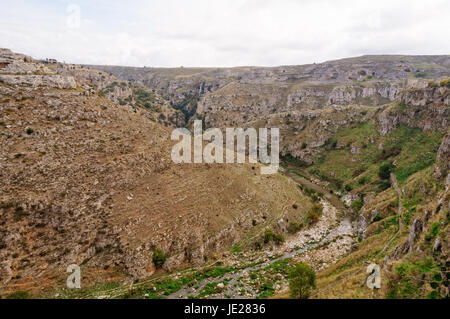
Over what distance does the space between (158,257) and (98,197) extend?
44.6 feet

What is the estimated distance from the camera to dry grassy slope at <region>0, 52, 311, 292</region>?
33062 millimetres

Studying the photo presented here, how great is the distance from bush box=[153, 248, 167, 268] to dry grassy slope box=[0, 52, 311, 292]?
0.79m

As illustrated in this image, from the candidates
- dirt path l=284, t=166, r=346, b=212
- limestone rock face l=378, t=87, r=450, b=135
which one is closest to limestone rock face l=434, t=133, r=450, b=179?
dirt path l=284, t=166, r=346, b=212

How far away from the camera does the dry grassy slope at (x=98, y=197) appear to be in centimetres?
3306

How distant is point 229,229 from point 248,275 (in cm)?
960

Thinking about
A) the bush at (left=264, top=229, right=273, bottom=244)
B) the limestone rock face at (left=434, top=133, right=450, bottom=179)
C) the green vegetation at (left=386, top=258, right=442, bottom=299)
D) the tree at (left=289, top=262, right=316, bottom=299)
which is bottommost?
the bush at (left=264, top=229, right=273, bottom=244)

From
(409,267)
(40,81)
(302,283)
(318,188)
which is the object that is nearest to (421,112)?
(318,188)

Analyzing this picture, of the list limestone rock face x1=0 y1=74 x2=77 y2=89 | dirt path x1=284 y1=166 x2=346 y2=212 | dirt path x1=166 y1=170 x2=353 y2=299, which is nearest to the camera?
dirt path x1=166 y1=170 x2=353 y2=299

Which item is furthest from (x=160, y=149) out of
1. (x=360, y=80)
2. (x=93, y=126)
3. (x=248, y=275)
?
(x=360, y=80)

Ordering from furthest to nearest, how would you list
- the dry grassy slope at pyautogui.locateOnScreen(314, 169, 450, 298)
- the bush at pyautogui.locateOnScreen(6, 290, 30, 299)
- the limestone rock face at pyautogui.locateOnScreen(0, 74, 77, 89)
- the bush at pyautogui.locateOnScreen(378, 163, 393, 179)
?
the bush at pyautogui.locateOnScreen(378, 163, 393, 179)
the limestone rock face at pyautogui.locateOnScreen(0, 74, 77, 89)
the bush at pyautogui.locateOnScreen(6, 290, 30, 299)
the dry grassy slope at pyautogui.locateOnScreen(314, 169, 450, 298)

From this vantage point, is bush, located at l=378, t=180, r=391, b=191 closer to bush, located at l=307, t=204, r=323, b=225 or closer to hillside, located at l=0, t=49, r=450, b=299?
hillside, located at l=0, t=49, r=450, b=299

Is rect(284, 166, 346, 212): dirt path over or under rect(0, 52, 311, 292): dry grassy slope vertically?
under

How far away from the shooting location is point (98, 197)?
127ft

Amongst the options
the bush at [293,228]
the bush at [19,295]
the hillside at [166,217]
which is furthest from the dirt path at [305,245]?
the bush at [19,295]
